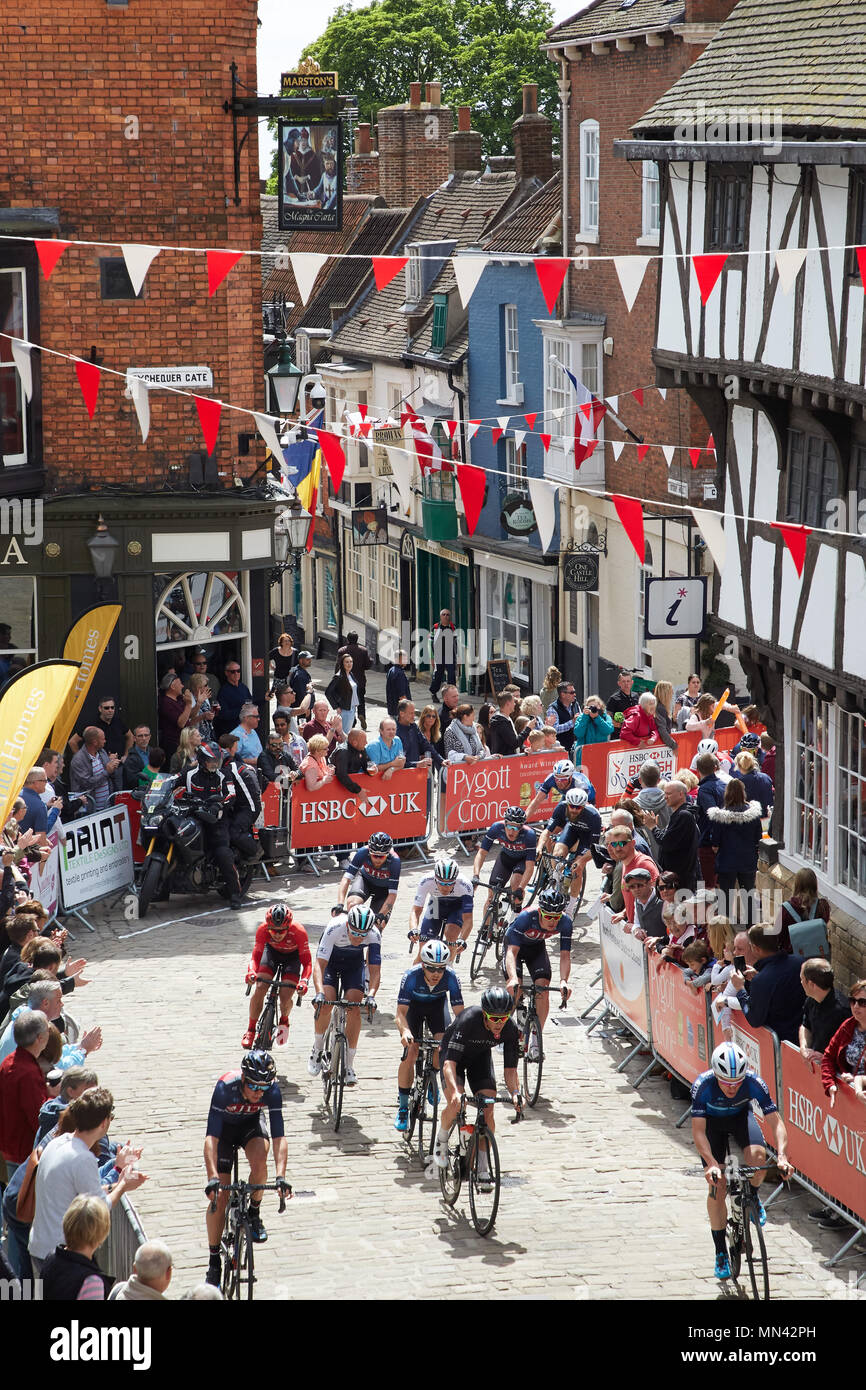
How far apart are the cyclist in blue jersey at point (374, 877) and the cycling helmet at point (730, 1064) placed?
454cm

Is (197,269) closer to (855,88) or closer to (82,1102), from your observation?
(855,88)

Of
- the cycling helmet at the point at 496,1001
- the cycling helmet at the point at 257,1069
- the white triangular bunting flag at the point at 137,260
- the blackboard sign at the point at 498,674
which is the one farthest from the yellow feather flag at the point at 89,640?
the blackboard sign at the point at 498,674

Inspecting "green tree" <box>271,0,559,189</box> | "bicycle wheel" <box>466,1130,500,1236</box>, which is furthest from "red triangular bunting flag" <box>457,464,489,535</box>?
"green tree" <box>271,0,559,189</box>

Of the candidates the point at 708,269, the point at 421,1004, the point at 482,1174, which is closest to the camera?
the point at 482,1174

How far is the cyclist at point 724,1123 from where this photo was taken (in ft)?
34.7

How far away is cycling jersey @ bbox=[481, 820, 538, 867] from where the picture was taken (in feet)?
55.6

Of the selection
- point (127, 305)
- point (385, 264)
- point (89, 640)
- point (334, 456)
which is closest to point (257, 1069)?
point (385, 264)

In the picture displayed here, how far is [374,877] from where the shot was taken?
15578 millimetres

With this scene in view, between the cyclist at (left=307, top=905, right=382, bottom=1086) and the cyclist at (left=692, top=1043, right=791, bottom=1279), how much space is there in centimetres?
344

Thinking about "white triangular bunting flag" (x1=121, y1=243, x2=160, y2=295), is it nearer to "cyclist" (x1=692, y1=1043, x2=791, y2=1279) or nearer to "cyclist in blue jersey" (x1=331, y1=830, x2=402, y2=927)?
"cyclist in blue jersey" (x1=331, y1=830, x2=402, y2=927)

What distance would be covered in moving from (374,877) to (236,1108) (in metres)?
5.17

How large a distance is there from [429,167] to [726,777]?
31693mm

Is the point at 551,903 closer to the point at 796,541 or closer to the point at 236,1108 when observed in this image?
the point at 796,541

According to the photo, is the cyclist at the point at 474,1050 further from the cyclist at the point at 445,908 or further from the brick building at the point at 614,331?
the brick building at the point at 614,331
